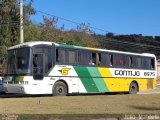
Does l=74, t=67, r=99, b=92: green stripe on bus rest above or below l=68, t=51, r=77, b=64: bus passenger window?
below

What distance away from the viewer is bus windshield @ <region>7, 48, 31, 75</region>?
25172mm

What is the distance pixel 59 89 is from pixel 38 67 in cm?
205

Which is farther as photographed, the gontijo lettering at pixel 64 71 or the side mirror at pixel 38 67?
the gontijo lettering at pixel 64 71

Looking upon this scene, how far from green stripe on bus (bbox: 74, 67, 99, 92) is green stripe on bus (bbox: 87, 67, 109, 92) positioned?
0.86ft

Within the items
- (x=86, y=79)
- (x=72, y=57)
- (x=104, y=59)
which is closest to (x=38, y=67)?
(x=72, y=57)

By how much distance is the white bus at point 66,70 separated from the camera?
Answer: 25281mm

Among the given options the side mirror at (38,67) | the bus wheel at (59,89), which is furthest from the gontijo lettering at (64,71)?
the side mirror at (38,67)

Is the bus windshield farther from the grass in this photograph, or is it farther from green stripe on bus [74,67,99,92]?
the grass

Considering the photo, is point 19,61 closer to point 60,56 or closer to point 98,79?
point 60,56

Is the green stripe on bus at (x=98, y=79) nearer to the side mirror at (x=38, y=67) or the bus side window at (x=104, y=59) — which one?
the bus side window at (x=104, y=59)

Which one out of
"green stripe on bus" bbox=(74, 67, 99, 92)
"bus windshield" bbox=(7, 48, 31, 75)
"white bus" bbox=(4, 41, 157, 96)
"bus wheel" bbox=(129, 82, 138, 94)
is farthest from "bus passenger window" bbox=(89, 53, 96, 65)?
"bus windshield" bbox=(7, 48, 31, 75)

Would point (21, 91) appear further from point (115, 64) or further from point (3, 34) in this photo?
point (3, 34)

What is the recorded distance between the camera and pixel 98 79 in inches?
1146

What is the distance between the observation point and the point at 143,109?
56.5ft
